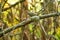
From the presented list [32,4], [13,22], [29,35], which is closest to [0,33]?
[29,35]

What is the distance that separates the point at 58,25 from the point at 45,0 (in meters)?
0.31

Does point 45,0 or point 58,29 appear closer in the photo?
point 45,0

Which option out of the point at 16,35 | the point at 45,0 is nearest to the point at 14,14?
the point at 16,35

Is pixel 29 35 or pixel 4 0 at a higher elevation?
pixel 4 0

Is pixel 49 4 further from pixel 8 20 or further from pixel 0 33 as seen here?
pixel 0 33

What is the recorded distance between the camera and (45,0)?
6.45ft

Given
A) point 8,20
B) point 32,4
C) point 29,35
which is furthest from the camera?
point 32,4

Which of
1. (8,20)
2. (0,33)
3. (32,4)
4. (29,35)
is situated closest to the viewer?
(0,33)

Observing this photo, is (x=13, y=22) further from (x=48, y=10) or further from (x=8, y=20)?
(x=48, y=10)

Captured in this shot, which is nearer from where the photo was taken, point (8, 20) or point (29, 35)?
point (29, 35)

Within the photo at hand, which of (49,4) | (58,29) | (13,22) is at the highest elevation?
(49,4)

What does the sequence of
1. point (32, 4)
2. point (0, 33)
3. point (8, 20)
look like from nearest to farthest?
1. point (0, 33)
2. point (8, 20)
3. point (32, 4)

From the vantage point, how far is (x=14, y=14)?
79.4 inches

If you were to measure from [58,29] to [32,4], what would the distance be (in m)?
0.38
